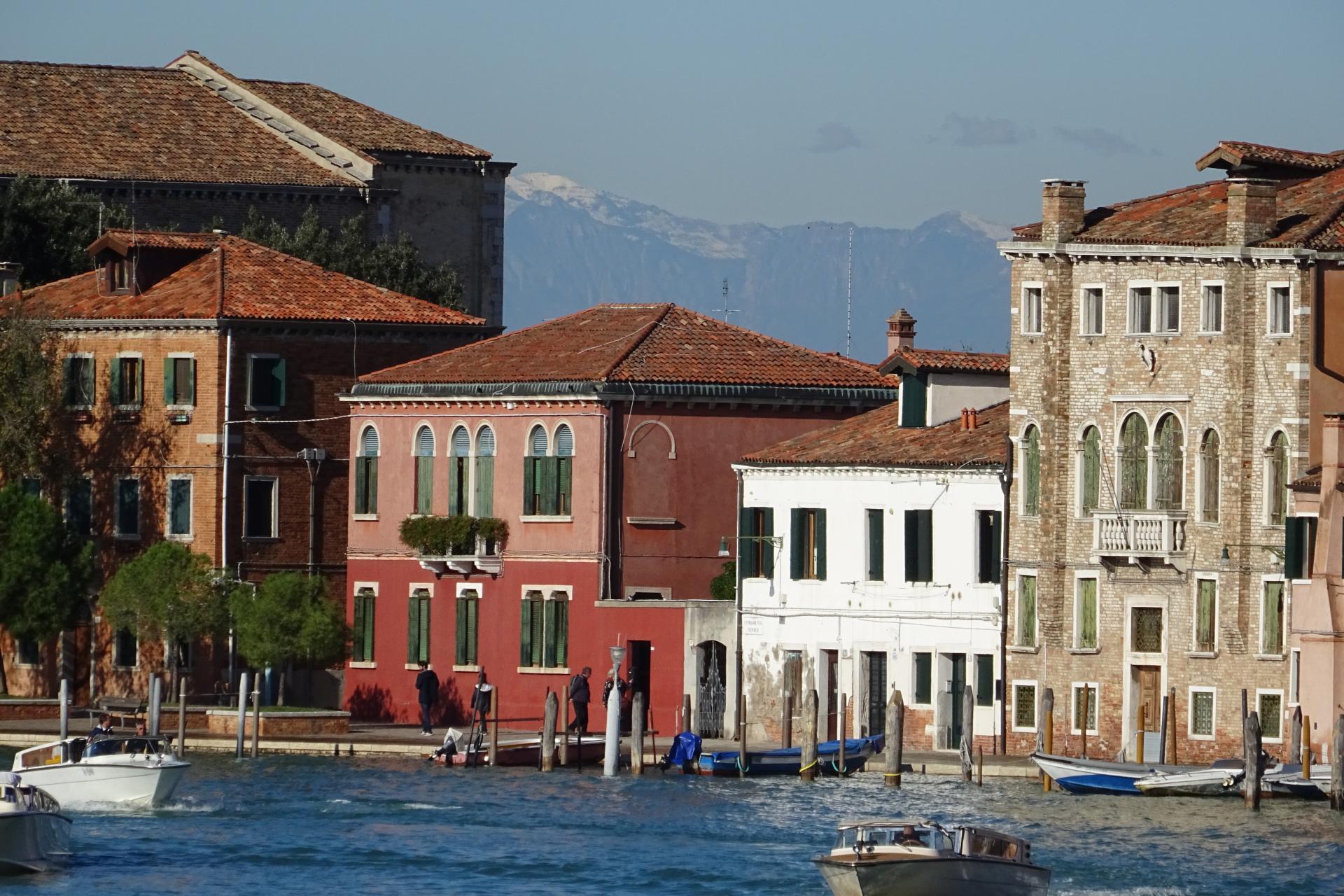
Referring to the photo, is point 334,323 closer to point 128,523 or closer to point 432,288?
point 128,523

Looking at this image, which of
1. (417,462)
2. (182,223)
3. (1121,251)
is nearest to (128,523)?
(417,462)

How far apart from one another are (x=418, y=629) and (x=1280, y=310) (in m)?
18.6

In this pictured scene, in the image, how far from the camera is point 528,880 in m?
48.3

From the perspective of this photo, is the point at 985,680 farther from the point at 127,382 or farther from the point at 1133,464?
the point at 127,382

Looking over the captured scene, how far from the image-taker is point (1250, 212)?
2192 inches

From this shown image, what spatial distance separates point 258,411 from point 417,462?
12.9ft

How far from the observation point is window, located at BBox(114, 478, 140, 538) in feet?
231

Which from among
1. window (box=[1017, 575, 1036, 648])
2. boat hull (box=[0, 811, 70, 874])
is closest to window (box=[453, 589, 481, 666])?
window (box=[1017, 575, 1036, 648])

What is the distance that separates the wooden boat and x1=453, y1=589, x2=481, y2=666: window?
29.8ft

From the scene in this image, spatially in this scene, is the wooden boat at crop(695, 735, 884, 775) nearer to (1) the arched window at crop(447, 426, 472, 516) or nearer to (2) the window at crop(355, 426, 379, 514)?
(1) the arched window at crop(447, 426, 472, 516)

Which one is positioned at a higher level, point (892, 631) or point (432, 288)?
point (432, 288)

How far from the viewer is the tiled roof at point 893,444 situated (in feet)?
198

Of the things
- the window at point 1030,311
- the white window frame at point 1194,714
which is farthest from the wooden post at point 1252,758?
the window at point 1030,311

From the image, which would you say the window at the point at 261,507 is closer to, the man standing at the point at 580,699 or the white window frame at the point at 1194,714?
the man standing at the point at 580,699
